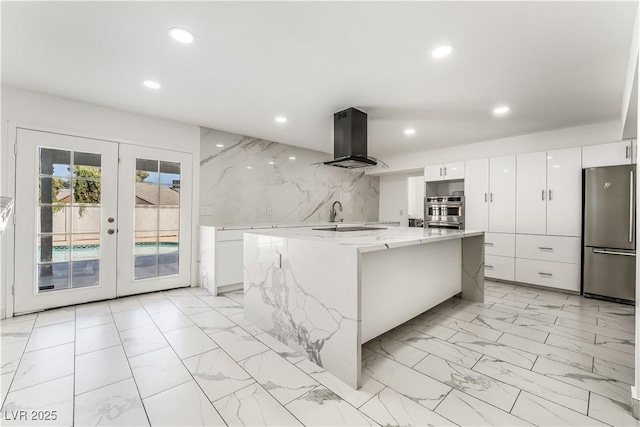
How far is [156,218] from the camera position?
143 inches

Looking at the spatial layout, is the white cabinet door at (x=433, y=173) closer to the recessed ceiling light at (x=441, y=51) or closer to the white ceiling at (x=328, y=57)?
the white ceiling at (x=328, y=57)

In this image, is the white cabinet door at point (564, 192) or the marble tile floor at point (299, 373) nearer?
the marble tile floor at point (299, 373)

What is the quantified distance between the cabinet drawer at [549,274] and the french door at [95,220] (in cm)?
478

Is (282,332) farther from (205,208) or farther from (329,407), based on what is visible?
(205,208)

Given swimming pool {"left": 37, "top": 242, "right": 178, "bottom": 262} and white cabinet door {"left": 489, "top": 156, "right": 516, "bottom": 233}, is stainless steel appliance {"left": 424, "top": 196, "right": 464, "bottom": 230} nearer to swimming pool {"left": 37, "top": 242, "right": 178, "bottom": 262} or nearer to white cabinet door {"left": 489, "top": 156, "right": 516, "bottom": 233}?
white cabinet door {"left": 489, "top": 156, "right": 516, "bottom": 233}

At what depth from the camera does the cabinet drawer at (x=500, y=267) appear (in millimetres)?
Result: 4168

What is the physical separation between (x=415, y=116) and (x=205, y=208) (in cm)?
311

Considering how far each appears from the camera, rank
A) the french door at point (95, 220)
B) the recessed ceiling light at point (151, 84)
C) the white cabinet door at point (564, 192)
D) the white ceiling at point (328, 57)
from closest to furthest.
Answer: the white ceiling at point (328, 57), the recessed ceiling light at point (151, 84), the french door at point (95, 220), the white cabinet door at point (564, 192)

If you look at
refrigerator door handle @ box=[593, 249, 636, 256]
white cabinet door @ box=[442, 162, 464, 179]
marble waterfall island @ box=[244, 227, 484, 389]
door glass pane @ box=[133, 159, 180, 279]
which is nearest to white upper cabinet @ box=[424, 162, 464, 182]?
white cabinet door @ box=[442, 162, 464, 179]

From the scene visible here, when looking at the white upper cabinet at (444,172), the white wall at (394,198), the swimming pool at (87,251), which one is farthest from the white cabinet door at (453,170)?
the swimming pool at (87,251)

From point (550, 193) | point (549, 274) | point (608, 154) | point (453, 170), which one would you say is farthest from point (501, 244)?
point (608, 154)

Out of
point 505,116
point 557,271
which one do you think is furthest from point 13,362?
point 557,271

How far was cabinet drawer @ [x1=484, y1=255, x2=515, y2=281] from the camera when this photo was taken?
13.7ft

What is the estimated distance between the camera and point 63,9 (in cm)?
168
